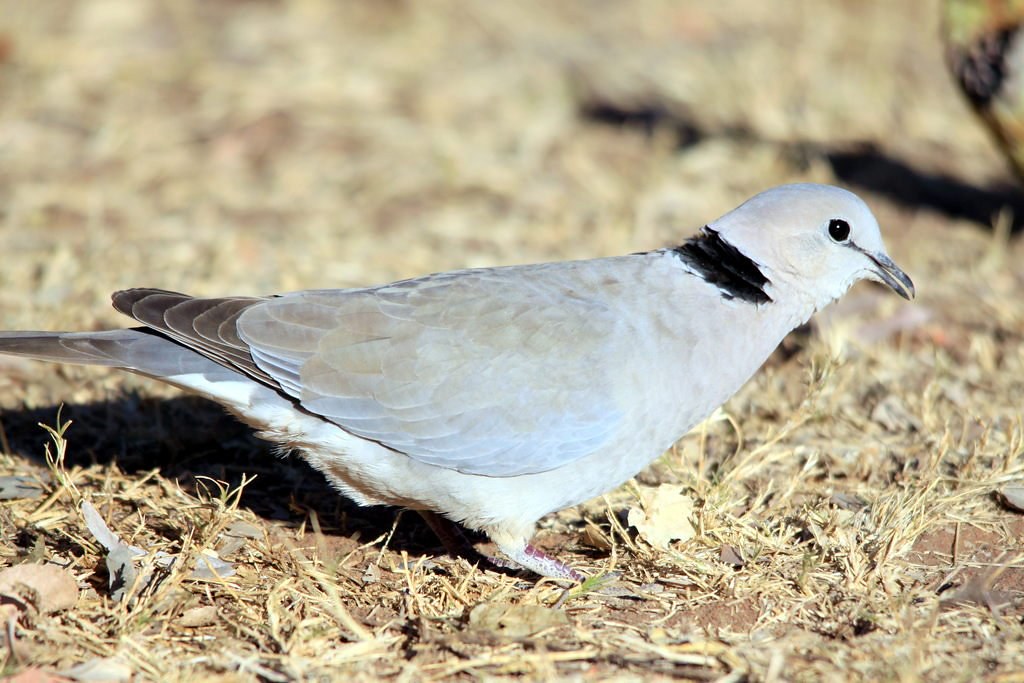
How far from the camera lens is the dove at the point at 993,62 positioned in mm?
5727

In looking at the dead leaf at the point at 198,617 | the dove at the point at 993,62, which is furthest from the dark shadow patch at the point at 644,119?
the dead leaf at the point at 198,617

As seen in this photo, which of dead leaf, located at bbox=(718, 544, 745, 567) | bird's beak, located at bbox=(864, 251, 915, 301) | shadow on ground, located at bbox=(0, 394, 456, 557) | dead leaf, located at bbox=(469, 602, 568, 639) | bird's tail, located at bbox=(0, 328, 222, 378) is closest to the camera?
dead leaf, located at bbox=(469, 602, 568, 639)

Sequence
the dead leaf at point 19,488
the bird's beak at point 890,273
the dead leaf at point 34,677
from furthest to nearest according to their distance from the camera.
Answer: the dead leaf at point 19,488 < the bird's beak at point 890,273 < the dead leaf at point 34,677

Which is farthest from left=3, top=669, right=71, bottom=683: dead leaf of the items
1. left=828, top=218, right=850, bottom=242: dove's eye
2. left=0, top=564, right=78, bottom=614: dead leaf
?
left=828, top=218, right=850, bottom=242: dove's eye

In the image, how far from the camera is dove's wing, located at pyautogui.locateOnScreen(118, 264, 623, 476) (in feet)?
11.6

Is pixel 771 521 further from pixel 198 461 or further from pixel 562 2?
pixel 562 2

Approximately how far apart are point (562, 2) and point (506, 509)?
7.13 metres

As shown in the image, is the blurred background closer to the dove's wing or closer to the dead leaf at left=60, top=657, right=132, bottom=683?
the dove's wing

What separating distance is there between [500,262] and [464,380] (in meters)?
2.45

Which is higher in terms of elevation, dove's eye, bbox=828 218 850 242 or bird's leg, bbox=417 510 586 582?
dove's eye, bbox=828 218 850 242

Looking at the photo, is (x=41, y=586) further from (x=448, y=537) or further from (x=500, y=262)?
(x=500, y=262)

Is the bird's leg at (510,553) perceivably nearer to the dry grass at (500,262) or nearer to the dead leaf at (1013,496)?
the dry grass at (500,262)

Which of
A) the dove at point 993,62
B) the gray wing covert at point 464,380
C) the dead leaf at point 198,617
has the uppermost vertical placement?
the dove at point 993,62

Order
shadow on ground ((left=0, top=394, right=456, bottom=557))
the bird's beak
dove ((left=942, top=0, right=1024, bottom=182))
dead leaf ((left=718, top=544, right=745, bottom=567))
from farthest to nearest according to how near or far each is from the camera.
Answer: dove ((left=942, top=0, right=1024, bottom=182)) < shadow on ground ((left=0, top=394, right=456, bottom=557)) < the bird's beak < dead leaf ((left=718, top=544, right=745, bottom=567))
